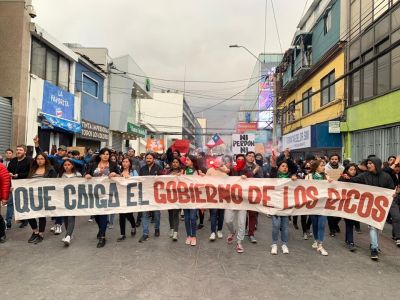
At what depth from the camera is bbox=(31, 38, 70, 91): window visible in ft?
50.5

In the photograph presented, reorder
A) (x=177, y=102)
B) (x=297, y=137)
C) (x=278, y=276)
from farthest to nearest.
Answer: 1. (x=177, y=102)
2. (x=297, y=137)
3. (x=278, y=276)

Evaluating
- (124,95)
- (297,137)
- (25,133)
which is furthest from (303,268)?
(124,95)

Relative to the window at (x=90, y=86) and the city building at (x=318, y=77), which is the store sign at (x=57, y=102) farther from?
the city building at (x=318, y=77)

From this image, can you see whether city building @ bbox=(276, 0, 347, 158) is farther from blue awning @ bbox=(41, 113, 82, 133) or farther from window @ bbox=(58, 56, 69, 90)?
window @ bbox=(58, 56, 69, 90)

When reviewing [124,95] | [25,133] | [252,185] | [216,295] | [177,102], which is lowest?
[216,295]

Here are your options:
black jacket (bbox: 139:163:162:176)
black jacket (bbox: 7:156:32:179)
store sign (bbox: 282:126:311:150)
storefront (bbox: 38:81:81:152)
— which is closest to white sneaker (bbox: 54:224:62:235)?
black jacket (bbox: 7:156:32:179)

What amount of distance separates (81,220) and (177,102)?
235 feet

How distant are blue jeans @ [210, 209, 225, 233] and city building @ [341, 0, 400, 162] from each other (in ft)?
22.3

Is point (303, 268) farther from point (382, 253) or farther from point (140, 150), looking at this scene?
point (140, 150)

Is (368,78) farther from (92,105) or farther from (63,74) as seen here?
(92,105)

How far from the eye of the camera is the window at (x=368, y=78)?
1423cm

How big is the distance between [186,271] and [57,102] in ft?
47.0

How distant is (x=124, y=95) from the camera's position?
2755 cm

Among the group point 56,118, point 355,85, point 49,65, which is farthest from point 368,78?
point 49,65
